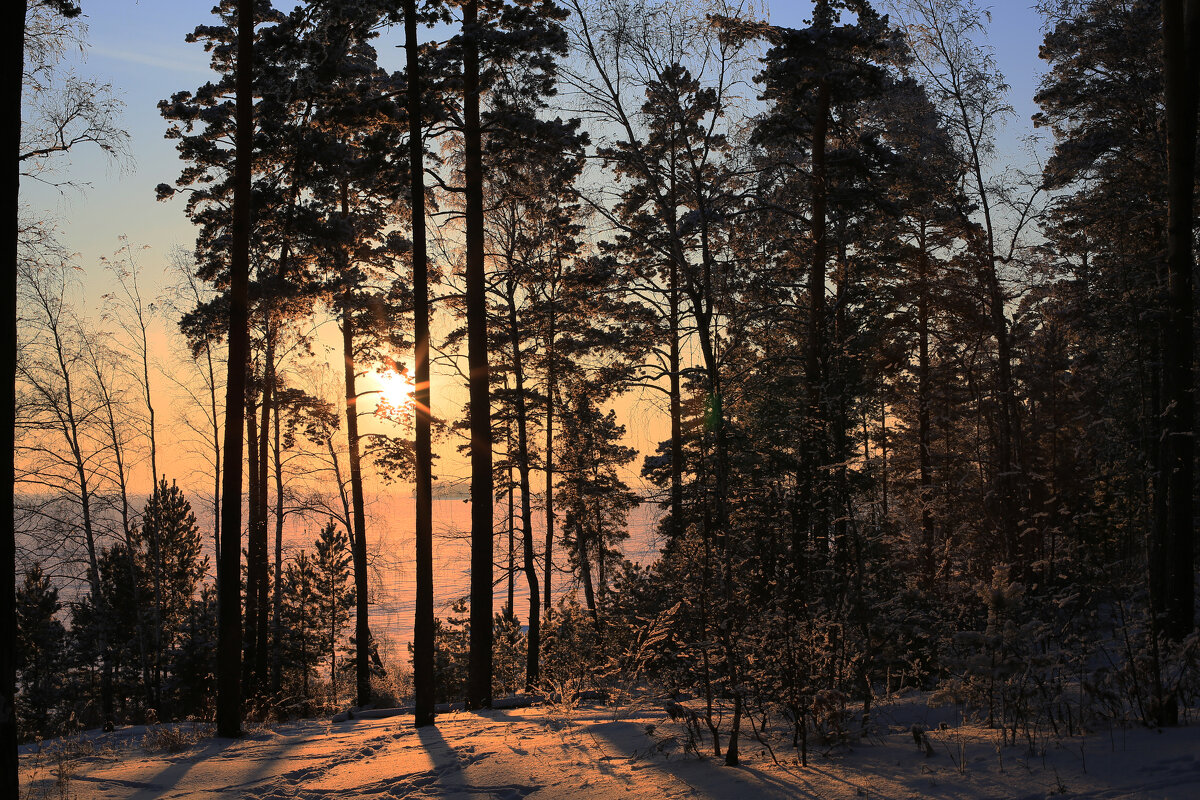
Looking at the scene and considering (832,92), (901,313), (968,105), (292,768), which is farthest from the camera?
(901,313)

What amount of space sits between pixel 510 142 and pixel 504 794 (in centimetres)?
1100

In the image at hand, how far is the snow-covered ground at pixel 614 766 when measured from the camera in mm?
4742

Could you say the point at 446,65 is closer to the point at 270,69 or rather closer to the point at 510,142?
the point at 510,142

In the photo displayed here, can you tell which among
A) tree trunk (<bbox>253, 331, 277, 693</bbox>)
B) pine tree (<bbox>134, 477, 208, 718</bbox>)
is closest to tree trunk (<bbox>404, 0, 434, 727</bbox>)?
tree trunk (<bbox>253, 331, 277, 693</bbox>)

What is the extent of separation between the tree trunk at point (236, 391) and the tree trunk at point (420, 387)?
2637 mm

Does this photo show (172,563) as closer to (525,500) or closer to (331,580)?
(331,580)

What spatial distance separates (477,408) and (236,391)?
3.96 metres

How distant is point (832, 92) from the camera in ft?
48.0

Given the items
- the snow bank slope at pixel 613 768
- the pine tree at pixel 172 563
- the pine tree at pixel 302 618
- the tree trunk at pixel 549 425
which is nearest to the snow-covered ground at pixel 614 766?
the snow bank slope at pixel 613 768

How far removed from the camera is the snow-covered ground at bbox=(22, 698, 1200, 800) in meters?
4.74

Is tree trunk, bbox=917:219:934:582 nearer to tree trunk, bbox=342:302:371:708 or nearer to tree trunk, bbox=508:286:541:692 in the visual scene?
tree trunk, bbox=508:286:541:692

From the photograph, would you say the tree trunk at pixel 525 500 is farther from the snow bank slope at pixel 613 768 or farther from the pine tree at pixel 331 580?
the pine tree at pixel 331 580

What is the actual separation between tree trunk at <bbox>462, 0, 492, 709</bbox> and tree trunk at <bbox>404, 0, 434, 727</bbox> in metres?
1.00

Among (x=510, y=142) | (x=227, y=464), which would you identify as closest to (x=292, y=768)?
(x=227, y=464)
